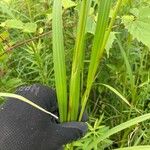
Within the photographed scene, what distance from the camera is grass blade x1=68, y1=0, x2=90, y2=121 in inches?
36.5

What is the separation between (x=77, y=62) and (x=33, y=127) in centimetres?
23

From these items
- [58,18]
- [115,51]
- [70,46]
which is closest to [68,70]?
[70,46]

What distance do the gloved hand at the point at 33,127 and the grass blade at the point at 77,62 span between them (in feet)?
0.15

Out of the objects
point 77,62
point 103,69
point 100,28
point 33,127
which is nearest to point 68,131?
point 33,127

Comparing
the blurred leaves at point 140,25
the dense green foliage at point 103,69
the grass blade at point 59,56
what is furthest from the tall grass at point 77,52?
the dense green foliage at point 103,69

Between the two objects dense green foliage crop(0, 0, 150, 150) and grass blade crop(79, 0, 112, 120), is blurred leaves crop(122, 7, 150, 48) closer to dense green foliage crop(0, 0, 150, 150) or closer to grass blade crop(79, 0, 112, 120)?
dense green foliage crop(0, 0, 150, 150)

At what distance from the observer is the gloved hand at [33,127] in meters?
1.03

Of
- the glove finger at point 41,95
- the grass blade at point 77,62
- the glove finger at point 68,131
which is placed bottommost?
the glove finger at point 68,131

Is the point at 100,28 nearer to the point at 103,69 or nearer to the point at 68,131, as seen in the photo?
the point at 68,131

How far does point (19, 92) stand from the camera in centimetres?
116

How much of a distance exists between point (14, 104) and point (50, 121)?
12cm

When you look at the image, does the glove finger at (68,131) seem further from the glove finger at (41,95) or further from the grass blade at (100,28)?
the grass blade at (100,28)

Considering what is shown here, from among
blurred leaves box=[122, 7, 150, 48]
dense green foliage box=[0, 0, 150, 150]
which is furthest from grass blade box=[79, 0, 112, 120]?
dense green foliage box=[0, 0, 150, 150]

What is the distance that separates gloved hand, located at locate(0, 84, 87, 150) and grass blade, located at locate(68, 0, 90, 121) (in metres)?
0.05
